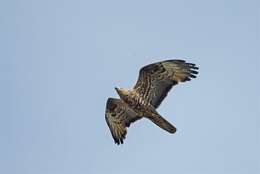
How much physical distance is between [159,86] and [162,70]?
50cm

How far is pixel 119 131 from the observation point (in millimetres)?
22531

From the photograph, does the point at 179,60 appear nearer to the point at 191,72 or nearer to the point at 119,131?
the point at 191,72

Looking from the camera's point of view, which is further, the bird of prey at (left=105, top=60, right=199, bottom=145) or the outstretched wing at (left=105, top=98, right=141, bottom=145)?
the outstretched wing at (left=105, top=98, right=141, bottom=145)

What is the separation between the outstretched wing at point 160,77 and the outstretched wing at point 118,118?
112 cm

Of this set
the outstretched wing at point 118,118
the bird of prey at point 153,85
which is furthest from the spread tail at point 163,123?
the outstretched wing at point 118,118

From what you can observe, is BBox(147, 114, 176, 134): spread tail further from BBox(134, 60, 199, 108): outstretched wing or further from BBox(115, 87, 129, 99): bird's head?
BBox(115, 87, 129, 99): bird's head

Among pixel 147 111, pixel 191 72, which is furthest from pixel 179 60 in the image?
pixel 147 111

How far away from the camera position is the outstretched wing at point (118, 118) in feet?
73.3

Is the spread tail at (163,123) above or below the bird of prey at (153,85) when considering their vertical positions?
below

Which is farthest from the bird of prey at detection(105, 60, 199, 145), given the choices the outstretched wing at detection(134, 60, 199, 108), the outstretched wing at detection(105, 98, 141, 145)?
the outstretched wing at detection(105, 98, 141, 145)

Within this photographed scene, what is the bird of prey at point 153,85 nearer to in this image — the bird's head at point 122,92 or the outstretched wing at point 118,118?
the bird's head at point 122,92

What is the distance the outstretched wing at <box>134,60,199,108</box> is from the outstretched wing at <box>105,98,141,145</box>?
3.68 feet

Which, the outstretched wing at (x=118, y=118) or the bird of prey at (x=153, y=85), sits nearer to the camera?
the bird of prey at (x=153, y=85)

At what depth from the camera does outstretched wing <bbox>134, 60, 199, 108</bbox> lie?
21.2 metres
